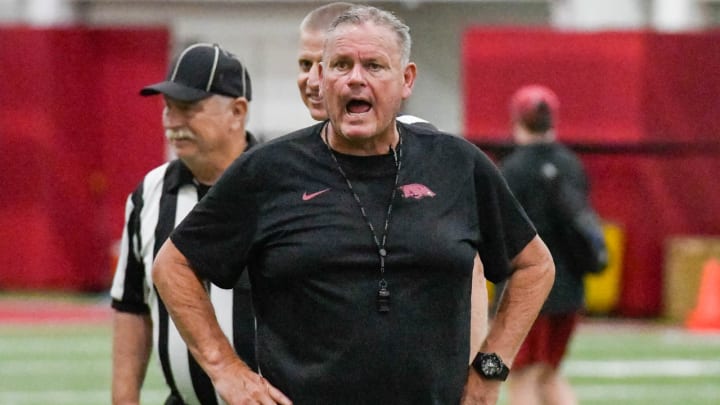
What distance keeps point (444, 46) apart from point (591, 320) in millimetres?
5016

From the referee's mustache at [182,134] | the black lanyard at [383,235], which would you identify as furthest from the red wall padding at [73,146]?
the black lanyard at [383,235]

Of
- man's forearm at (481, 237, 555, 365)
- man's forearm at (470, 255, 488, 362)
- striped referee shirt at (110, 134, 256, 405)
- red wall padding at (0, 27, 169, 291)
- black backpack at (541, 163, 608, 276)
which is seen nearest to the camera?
man's forearm at (481, 237, 555, 365)

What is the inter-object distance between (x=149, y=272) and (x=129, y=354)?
270mm

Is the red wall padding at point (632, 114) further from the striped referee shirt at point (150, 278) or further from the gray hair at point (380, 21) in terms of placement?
the gray hair at point (380, 21)

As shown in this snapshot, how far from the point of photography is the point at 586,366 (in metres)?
12.4

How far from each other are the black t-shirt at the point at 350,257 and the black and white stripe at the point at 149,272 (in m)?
0.76

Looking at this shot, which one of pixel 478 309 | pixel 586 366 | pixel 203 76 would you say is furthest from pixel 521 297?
pixel 586 366

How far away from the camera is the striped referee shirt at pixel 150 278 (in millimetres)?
4695

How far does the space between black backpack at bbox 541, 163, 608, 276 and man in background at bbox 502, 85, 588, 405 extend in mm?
10

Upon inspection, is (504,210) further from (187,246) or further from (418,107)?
(418,107)

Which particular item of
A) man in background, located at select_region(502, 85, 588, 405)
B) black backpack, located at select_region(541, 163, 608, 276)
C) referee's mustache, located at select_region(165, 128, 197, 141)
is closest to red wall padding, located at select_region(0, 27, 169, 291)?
man in background, located at select_region(502, 85, 588, 405)

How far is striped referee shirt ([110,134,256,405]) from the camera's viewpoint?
470cm

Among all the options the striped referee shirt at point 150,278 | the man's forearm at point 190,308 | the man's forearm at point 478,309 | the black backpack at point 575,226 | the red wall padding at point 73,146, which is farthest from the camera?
the red wall padding at point 73,146

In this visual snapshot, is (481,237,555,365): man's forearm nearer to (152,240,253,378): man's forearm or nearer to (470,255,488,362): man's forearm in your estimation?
(470,255,488,362): man's forearm
